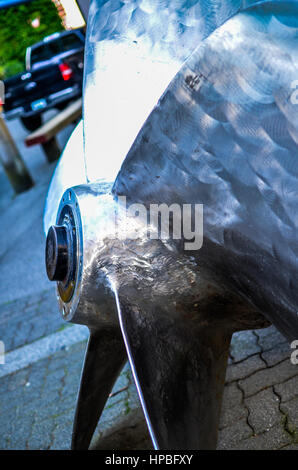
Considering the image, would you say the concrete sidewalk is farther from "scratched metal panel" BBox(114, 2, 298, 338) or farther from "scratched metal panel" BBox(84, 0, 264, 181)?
"scratched metal panel" BBox(84, 0, 264, 181)

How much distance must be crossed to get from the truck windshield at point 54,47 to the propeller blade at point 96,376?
8.43 m

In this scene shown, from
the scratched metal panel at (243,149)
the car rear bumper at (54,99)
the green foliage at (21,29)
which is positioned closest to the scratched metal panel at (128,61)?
the scratched metal panel at (243,149)

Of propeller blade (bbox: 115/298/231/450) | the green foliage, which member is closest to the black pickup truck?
the green foliage

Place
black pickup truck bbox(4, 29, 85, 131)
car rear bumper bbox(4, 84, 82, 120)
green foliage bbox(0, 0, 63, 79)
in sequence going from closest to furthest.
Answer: black pickup truck bbox(4, 29, 85, 131) → car rear bumper bbox(4, 84, 82, 120) → green foliage bbox(0, 0, 63, 79)

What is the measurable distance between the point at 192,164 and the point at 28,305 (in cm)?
298

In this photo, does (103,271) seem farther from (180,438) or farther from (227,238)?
(180,438)

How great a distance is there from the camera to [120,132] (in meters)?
1.44

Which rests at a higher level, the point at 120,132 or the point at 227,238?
the point at 120,132

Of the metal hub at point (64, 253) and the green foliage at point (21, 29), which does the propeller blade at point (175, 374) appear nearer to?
the metal hub at point (64, 253)

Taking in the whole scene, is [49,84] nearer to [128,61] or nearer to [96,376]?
[128,61]

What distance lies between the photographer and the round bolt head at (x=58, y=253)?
1.31 m

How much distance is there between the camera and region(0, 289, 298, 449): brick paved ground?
1849mm

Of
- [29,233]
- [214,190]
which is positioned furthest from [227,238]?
[29,233]

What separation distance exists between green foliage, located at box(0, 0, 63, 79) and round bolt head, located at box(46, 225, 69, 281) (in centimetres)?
1556
